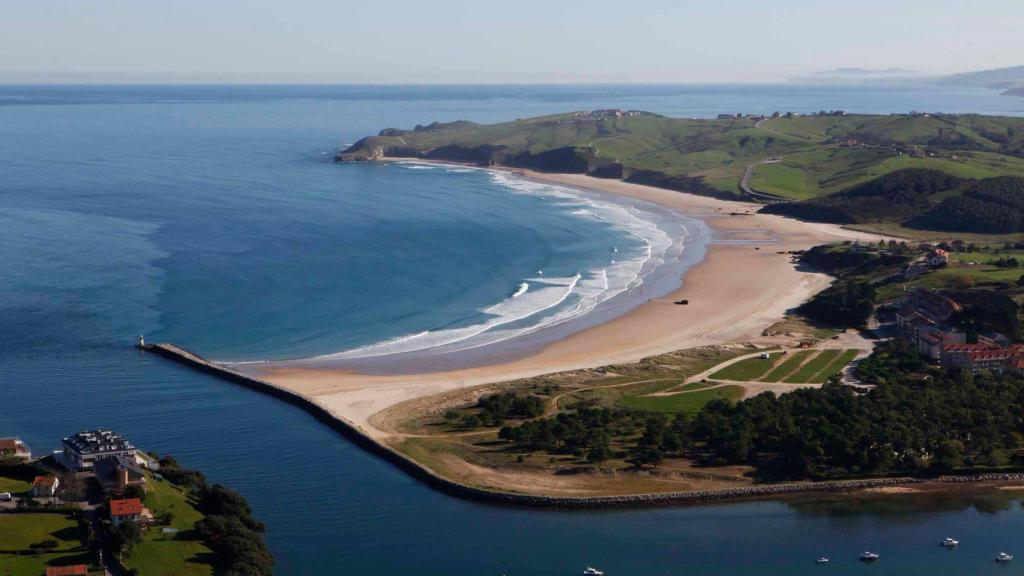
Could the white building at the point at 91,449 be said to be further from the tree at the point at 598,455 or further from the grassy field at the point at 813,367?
the grassy field at the point at 813,367

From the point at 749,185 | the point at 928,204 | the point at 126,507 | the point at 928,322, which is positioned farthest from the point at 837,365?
the point at 749,185

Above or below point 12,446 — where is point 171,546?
below

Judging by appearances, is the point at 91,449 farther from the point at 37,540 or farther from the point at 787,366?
the point at 787,366

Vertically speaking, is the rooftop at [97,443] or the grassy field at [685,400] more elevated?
the rooftop at [97,443]

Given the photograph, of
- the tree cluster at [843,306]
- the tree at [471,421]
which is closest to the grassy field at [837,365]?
the tree cluster at [843,306]

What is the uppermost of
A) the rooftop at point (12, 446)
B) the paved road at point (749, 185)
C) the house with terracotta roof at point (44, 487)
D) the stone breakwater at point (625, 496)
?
the paved road at point (749, 185)

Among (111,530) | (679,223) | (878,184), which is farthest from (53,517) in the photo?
(878,184)
